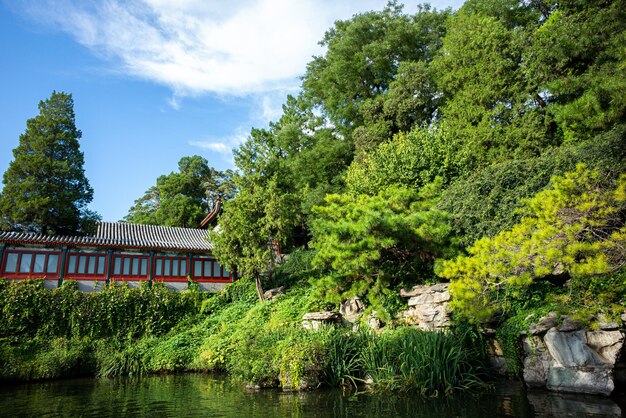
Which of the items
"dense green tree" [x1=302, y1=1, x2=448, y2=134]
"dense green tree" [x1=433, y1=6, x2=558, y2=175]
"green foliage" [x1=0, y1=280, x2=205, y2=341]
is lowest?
"green foliage" [x1=0, y1=280, x2=205, y2=341]

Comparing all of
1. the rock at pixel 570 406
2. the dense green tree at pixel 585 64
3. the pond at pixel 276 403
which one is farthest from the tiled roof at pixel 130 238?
the dense green tree at pixel 585 64

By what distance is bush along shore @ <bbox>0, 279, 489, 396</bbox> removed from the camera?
9.22m

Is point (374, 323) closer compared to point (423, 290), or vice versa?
point (423, 290)

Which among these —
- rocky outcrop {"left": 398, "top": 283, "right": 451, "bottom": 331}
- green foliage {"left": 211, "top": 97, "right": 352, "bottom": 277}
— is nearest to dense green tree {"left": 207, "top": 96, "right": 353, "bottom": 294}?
green foliage {"left": 211, "top": 97, "right": 352, "bottom": 277}

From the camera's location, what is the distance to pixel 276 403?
336 inches

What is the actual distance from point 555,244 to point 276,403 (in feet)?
21.2

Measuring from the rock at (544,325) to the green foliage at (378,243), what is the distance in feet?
10.9

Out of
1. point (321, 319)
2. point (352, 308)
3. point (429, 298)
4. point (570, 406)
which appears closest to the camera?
point (570, 406)

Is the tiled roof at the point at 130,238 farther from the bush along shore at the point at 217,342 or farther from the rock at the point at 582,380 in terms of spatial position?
the rock at the point at 582,380

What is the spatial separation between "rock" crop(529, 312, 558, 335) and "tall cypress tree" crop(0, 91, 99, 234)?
78.5 ft

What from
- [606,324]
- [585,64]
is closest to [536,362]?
[606,324]

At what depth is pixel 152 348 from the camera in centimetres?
1606

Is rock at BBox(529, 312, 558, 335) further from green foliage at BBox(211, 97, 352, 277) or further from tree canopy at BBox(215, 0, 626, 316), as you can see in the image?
green foliage at BBox(211, 97, 352, 277)

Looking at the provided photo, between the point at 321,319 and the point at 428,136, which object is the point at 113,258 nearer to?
the point at 321,319
